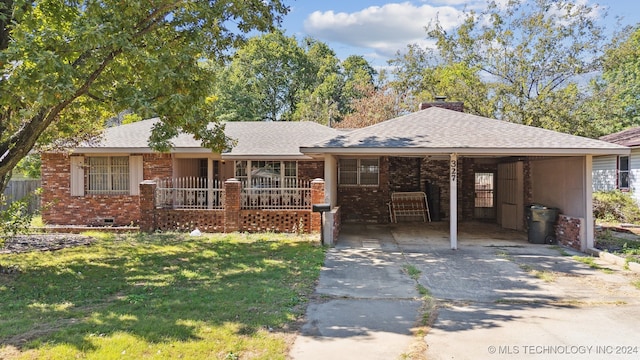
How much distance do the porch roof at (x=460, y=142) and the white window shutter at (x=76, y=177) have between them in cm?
844

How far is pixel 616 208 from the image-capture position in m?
15.4

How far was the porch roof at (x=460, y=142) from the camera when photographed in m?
9.41

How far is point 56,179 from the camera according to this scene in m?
13.9

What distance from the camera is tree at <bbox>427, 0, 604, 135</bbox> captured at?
20359mm

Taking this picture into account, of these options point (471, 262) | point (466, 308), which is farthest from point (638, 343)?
point (471, 262)

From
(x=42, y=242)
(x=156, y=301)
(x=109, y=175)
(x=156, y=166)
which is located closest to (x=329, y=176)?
(x=156, y=301)

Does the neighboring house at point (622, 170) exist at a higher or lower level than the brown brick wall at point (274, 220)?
higher

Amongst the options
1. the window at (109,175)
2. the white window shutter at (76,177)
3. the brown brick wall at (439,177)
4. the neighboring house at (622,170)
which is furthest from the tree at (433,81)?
the white window shutter at (76,177)

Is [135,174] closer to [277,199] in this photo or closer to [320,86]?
[277,199]

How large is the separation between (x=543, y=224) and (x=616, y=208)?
22.5ft

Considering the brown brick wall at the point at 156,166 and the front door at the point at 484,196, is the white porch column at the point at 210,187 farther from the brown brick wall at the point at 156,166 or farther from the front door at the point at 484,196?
the front door at the point at 484,196

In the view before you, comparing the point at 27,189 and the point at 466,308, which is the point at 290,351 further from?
the point at 27,189

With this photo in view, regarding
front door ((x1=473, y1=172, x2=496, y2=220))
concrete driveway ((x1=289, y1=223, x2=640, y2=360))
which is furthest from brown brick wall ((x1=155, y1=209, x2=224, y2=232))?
front door ((x1=473, y1=172, x2=496, y2=220))

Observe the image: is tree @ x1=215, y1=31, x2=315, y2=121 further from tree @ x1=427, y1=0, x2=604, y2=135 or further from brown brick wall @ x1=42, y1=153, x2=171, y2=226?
brown brick wall @ x1=42, y1=153, x2=171, y2=226
